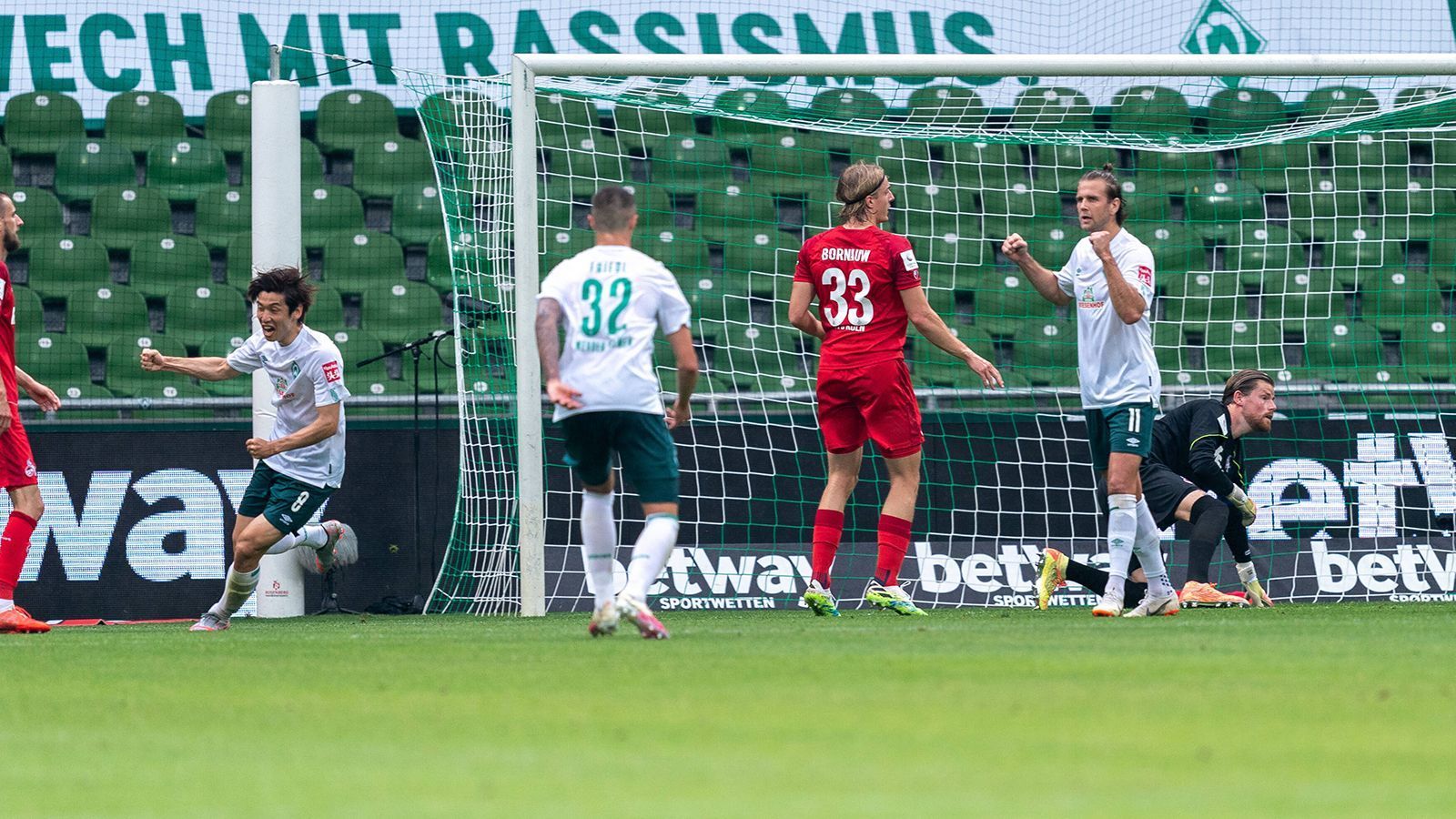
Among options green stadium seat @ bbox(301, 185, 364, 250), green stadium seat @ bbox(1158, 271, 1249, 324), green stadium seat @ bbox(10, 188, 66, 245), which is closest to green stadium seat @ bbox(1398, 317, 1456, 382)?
green stadium seat @ bbox(1158, 271, 1249, 324)

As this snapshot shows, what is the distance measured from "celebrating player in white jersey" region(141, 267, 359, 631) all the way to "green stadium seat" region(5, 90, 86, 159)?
7065mm

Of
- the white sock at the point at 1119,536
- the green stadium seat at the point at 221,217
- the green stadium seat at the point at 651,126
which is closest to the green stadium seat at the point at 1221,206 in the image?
the green stadium seat at the point at 651,126

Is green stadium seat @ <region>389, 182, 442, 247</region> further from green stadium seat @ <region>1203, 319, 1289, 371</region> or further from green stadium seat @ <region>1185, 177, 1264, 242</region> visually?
green stadium seat @ <region>1203, 319, 1289, 371</region>

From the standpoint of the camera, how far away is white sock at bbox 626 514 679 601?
5.58 metres

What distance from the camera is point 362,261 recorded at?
1290 cm

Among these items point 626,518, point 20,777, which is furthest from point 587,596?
point 20,777

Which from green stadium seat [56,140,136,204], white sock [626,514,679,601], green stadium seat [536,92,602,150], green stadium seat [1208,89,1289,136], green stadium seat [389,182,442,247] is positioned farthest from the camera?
green stadium seat [56,140,136,204]

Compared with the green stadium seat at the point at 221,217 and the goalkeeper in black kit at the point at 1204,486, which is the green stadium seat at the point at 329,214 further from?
the goalkeeper in black kit at the point at 1204,486

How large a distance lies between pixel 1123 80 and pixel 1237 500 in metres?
4.61

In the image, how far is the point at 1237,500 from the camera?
8.17 meters

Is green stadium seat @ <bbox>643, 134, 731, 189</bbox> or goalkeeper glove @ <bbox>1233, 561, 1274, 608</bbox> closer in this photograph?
goalkeeper glove @ <bbox>1233, 561, 1274, 608</bbox>

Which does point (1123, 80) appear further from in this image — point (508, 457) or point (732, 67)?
point (508, 457)

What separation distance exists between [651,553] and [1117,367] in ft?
7.97

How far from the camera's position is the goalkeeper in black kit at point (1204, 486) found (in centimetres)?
812
